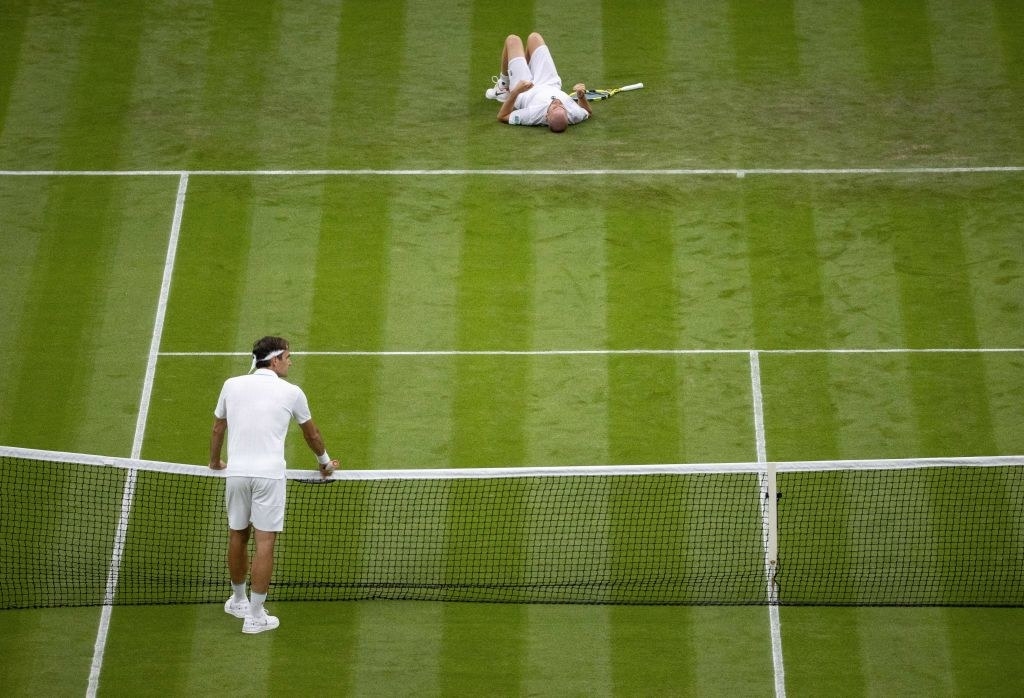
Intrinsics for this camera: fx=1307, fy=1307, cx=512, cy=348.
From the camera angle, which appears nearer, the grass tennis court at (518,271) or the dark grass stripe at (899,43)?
the grass tennis court at (518,271)

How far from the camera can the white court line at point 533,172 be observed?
1377 cm

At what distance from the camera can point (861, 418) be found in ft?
36.6

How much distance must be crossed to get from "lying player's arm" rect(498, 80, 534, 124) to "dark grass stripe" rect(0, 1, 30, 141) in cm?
549

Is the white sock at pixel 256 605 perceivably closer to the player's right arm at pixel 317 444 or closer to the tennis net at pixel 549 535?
the tennis net at pixel 549 535

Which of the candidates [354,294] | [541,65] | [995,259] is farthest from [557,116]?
[995,259]

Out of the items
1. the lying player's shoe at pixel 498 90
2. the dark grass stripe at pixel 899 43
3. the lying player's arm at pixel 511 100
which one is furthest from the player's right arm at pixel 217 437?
the dark grass stripe at pixel 899 43

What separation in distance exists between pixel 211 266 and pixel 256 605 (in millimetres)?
4528

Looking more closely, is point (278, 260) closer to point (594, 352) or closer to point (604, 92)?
point (594, 352)

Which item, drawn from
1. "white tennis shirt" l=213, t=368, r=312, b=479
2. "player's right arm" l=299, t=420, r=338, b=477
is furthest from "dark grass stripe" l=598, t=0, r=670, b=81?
"white tennis shirt" l=213, t=368, r=312, b=479

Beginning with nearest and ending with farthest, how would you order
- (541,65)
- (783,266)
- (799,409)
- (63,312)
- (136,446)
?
(136,446), (799,409), (63,312), (783,266), (541,65)

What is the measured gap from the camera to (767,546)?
32.4ft

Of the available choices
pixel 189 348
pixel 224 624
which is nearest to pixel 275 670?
pixel 224 624

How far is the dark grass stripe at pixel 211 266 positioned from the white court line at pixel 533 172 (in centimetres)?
35

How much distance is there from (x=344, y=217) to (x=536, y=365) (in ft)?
9.46
